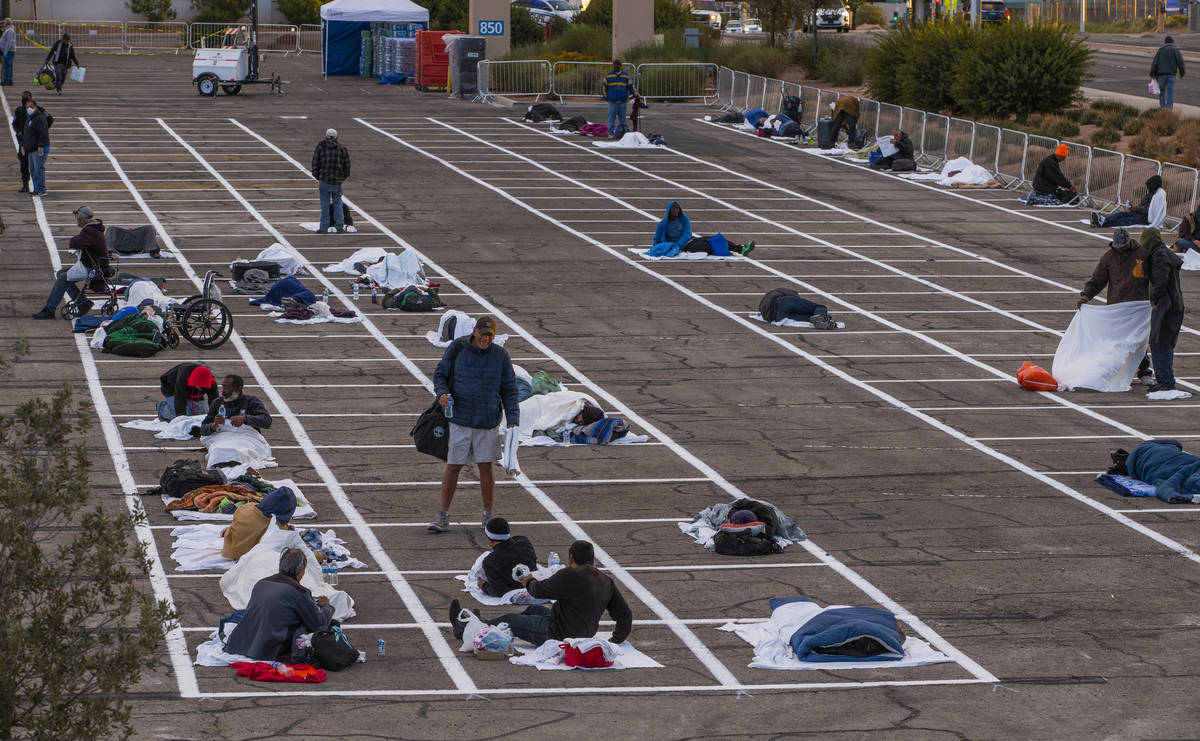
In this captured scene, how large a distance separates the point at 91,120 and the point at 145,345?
79.7 ft

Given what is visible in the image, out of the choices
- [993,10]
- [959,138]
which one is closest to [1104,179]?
[959,138]

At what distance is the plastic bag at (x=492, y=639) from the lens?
36.6ft

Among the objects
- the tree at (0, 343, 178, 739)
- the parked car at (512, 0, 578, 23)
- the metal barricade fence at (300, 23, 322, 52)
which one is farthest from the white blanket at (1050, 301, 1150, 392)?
the parked car at (512, 0, 578, 23)

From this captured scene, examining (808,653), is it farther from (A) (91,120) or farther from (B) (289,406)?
(A) (91,120)

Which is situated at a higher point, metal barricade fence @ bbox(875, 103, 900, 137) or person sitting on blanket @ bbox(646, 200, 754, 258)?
metal barricade fence @ bbox(875, 103, 900, 137)

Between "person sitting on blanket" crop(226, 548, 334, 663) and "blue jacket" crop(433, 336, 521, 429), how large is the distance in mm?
3119

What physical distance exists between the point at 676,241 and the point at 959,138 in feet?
41.7

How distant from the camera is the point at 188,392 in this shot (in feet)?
55.7

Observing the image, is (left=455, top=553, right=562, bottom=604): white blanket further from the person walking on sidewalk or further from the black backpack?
the person walking on sidewalk

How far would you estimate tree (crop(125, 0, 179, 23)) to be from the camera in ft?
265

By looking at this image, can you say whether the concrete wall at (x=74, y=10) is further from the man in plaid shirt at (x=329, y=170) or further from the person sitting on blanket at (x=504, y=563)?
the person sitting on blanket at (x=504, y=563)

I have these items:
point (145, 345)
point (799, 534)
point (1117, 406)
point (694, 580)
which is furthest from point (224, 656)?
point (1117, 406)

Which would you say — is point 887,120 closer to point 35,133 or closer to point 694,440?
point 35,133

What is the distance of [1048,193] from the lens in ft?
109
